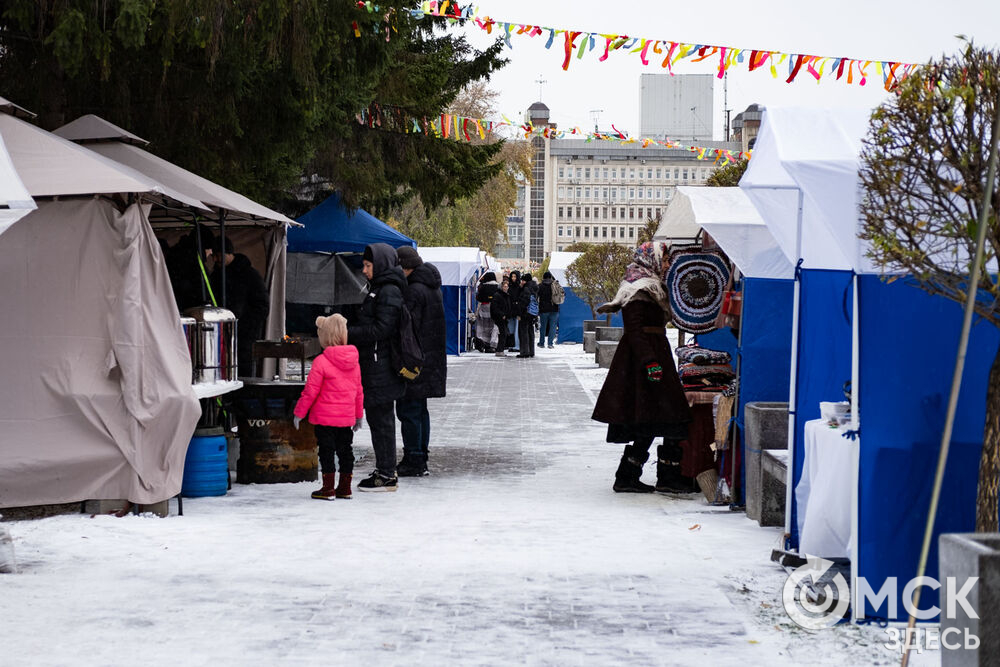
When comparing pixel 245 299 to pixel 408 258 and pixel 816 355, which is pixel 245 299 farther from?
pixel 816 355

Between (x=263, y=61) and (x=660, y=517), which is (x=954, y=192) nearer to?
(x=660, y=517)

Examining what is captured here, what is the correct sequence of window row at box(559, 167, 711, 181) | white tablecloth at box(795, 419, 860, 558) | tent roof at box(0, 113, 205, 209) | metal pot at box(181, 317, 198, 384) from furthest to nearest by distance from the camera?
1. window row at box(559, 167, 711, 181)
2. metal pot at box(181, 317, 198, 384)
3. tent roof at box(0, 113, 205, 209)
4. white tablecloth at box(795, 419, 860, 558)

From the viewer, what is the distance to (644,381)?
33.9ft

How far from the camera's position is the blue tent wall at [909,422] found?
611cm

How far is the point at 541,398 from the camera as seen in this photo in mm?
20234

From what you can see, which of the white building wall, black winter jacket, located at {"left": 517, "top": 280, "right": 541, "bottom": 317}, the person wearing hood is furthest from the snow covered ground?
the white building wall

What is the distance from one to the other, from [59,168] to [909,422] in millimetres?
5864

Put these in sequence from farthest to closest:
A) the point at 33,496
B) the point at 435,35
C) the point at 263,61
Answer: the point at 435,35, the point at 263,61, the point at 33,496

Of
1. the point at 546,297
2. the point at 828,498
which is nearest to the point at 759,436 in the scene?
the point at 828,498

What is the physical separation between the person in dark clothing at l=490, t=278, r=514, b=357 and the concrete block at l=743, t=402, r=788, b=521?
871 inches

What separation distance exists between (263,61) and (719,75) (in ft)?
16.6

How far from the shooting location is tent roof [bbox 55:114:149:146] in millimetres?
10826

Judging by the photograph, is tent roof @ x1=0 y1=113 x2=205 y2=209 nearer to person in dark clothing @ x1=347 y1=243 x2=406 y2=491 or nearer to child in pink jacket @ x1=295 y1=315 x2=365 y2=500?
child in pink jacket @ x1=295 y1=315 x2=365 y2=500

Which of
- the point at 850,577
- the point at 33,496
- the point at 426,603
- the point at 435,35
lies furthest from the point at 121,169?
the point at 435,35
